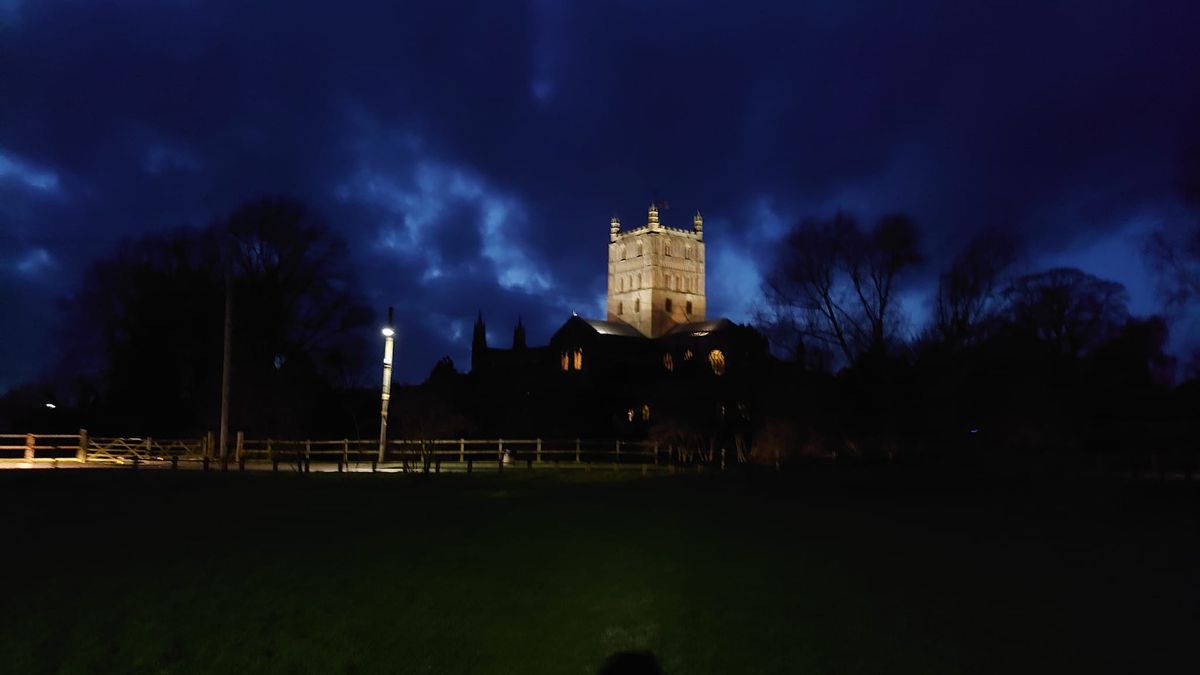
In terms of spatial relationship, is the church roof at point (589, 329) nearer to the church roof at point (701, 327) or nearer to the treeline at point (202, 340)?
the church roof at point (701, 327)

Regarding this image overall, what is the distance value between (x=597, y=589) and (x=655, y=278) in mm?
110645

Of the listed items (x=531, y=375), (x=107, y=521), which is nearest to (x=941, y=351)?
(x=107, y=521)

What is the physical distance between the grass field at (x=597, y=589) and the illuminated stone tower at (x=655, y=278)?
4002 inches

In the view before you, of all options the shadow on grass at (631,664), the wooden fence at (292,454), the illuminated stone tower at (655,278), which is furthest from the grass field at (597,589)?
the illuminated stone tower at (655,278)

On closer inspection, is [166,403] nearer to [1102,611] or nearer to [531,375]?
[531,375]

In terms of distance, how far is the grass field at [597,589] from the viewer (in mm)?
9672

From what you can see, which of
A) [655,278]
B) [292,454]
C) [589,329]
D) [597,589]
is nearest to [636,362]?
[589,329]

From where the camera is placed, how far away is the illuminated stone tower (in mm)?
121250

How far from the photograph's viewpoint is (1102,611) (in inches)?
413

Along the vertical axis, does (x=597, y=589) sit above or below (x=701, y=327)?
below

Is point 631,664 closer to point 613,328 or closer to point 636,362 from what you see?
point 636,362

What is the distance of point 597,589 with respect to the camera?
38.5 ft

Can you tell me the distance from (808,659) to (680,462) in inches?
1268

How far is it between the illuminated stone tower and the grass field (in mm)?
101639
